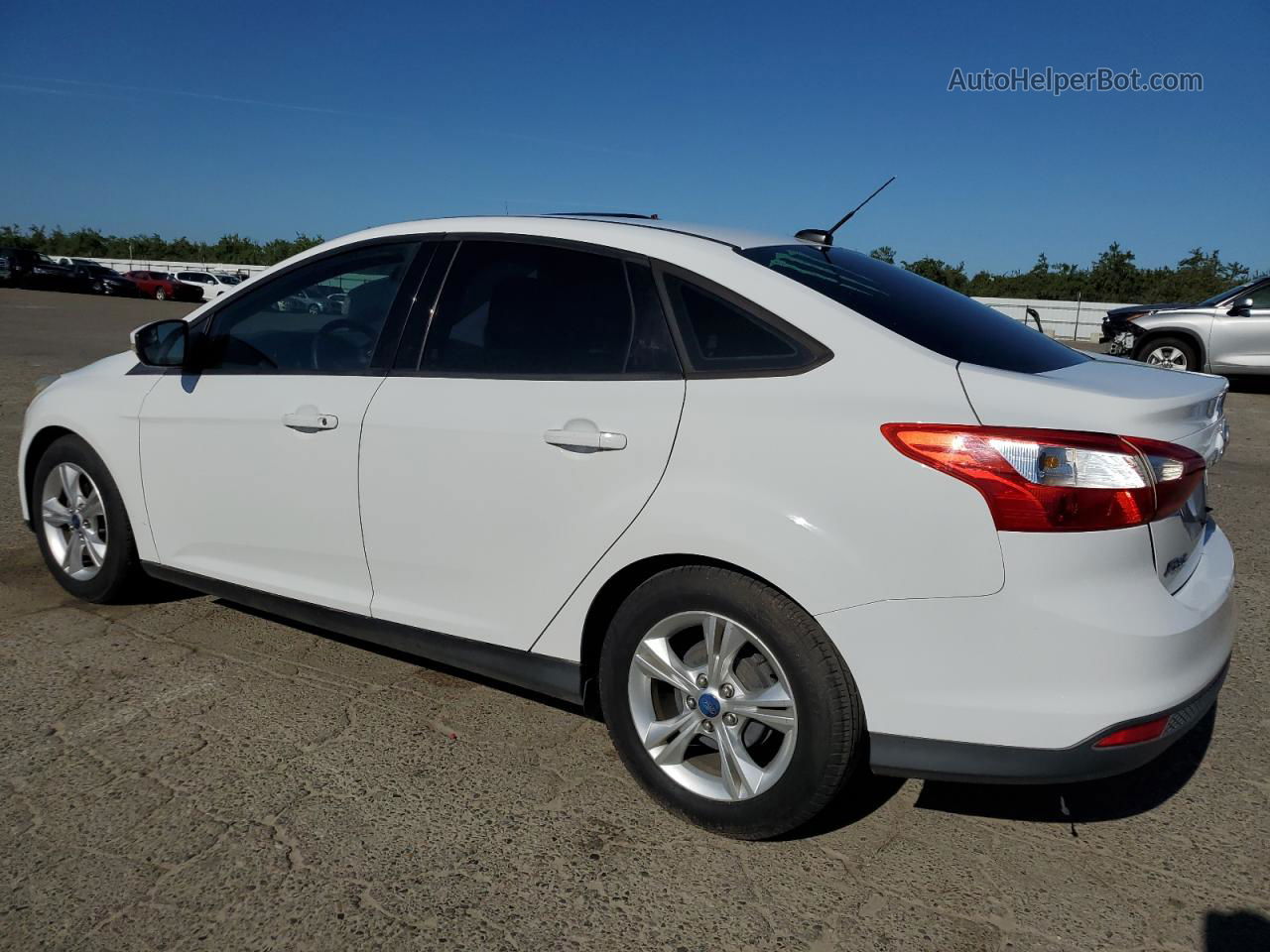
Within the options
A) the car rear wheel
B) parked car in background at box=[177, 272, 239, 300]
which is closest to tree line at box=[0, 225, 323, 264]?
parked car in background at box=[177, 272, 239, 300]

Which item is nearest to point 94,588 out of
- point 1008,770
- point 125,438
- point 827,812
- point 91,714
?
point 125,438

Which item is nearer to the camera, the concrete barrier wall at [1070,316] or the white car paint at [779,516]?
the white car paint at [779,516]

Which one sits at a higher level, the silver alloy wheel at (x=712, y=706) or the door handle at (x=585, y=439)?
the door handle at (x=585, y=439)

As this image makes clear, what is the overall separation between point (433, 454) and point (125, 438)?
5.68ft

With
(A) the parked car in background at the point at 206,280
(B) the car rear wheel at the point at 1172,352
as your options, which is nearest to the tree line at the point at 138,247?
(A) the parked car in background at the point at 206,280

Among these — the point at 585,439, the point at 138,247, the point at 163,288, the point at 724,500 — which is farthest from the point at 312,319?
the point at 138,247

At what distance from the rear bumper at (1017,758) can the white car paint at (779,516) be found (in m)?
0.04

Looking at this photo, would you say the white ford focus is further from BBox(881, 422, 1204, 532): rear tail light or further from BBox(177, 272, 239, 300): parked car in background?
BBox(177, 272, 239, 300): parked car in background

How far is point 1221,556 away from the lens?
2840 millimetres

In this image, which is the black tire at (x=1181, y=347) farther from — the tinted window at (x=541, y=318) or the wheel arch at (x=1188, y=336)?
the tinted window at (x=541, y=318)

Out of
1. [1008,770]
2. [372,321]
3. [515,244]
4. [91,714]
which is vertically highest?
[515,244]

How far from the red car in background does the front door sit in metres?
40.5

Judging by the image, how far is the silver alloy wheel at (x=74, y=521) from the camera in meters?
4.35

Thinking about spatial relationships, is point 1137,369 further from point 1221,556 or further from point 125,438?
point 125,438
